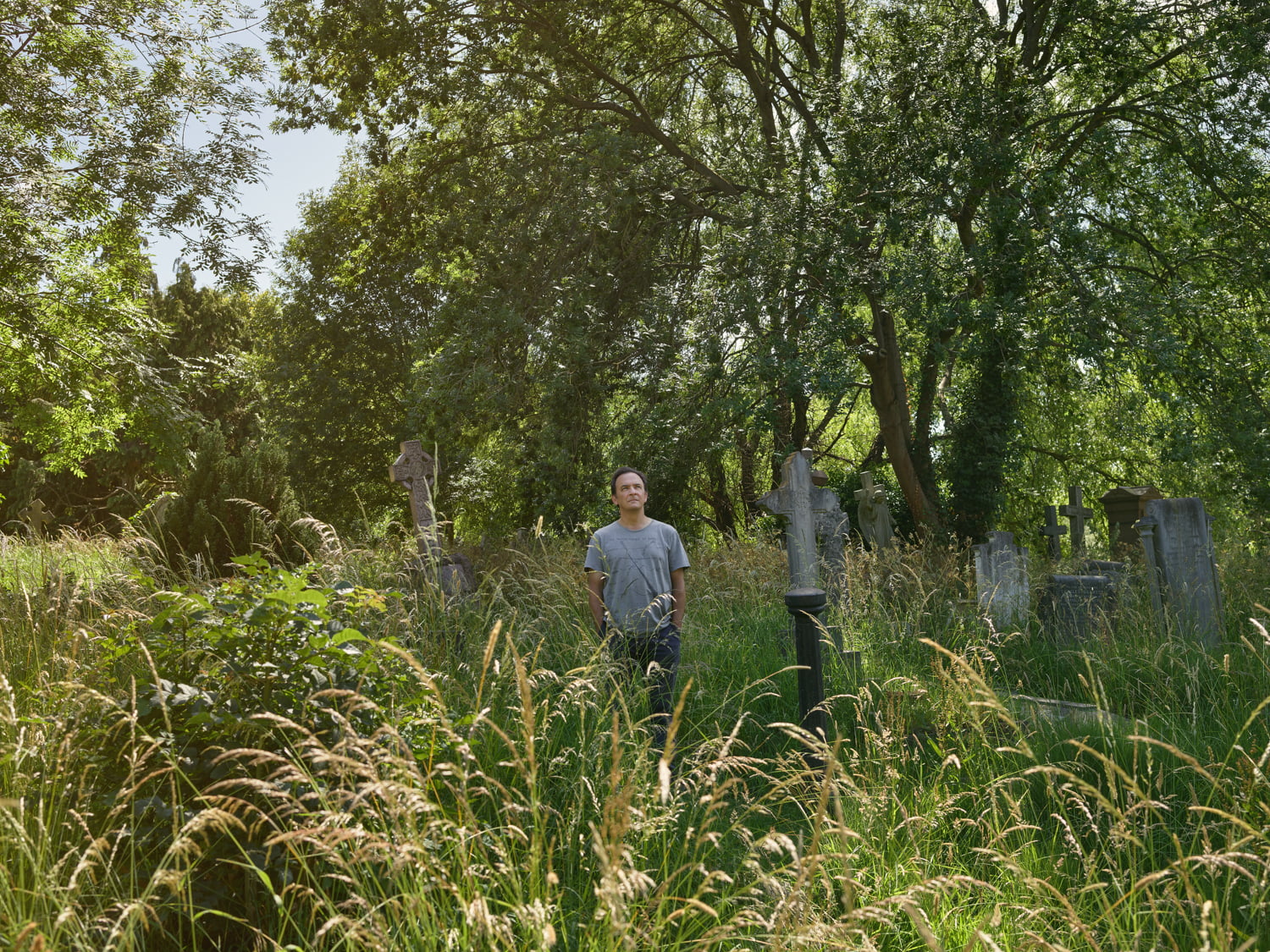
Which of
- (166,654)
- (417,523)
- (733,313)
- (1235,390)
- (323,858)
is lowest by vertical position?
(323,858)

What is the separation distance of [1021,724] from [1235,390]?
819 centimetres

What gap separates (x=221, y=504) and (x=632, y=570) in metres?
9.76

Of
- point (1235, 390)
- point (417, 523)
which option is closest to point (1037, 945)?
point (417, 523)

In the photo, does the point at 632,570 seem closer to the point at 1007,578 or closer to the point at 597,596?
the point at 597,596

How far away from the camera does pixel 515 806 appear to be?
2354 mm

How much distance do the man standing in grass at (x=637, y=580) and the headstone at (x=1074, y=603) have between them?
3330 millimetres

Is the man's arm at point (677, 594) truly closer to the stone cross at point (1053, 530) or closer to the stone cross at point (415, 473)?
the stone cross at point (415, 473)

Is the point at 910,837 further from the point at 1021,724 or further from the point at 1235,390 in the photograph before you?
the point at 1235,390

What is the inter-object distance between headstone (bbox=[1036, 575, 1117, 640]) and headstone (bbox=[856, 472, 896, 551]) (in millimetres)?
2324

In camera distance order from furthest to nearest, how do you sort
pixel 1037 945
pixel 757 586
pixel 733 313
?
pixel 733 313 < pixel 757 586 < pixel 1037 945

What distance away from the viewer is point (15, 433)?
26.2 metres

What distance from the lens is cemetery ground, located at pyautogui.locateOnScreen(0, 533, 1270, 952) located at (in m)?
2.18

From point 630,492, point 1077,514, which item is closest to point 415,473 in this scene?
point 630,492

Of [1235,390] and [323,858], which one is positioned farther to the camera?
[1235,390]
